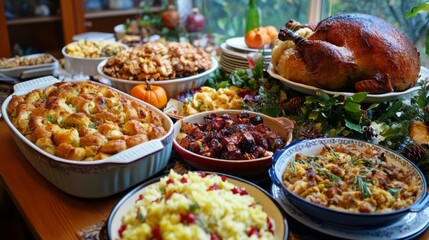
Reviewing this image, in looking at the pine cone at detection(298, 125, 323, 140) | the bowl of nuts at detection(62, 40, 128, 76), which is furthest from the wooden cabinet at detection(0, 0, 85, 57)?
the pine cone at detection(298, 125, 323, 140)

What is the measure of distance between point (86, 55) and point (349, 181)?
4.48ft

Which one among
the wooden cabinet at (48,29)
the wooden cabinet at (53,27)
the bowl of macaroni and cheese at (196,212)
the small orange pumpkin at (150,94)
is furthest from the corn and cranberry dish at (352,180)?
the wooden cabinet at (48,29)

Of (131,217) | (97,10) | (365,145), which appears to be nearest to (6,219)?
(131,217)

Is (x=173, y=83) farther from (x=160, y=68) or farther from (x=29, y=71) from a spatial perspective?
(x=29, y=71)

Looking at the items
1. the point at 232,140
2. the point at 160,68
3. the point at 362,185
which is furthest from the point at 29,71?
the point at 362,185

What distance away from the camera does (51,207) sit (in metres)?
1.03

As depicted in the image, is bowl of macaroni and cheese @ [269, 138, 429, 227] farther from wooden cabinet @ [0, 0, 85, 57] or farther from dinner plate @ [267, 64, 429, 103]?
wooden cabinet @ [0, 0, 85, 57]

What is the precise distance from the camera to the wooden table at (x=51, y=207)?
0.94 meters

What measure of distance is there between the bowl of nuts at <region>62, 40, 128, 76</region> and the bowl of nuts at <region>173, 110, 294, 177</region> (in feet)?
2.55

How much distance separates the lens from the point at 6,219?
167 cm

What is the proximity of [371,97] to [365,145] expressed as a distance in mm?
224

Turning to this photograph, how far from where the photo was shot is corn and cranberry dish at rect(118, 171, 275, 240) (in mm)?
781

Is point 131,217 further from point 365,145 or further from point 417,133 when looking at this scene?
point 417,133

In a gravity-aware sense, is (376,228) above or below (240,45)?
below
